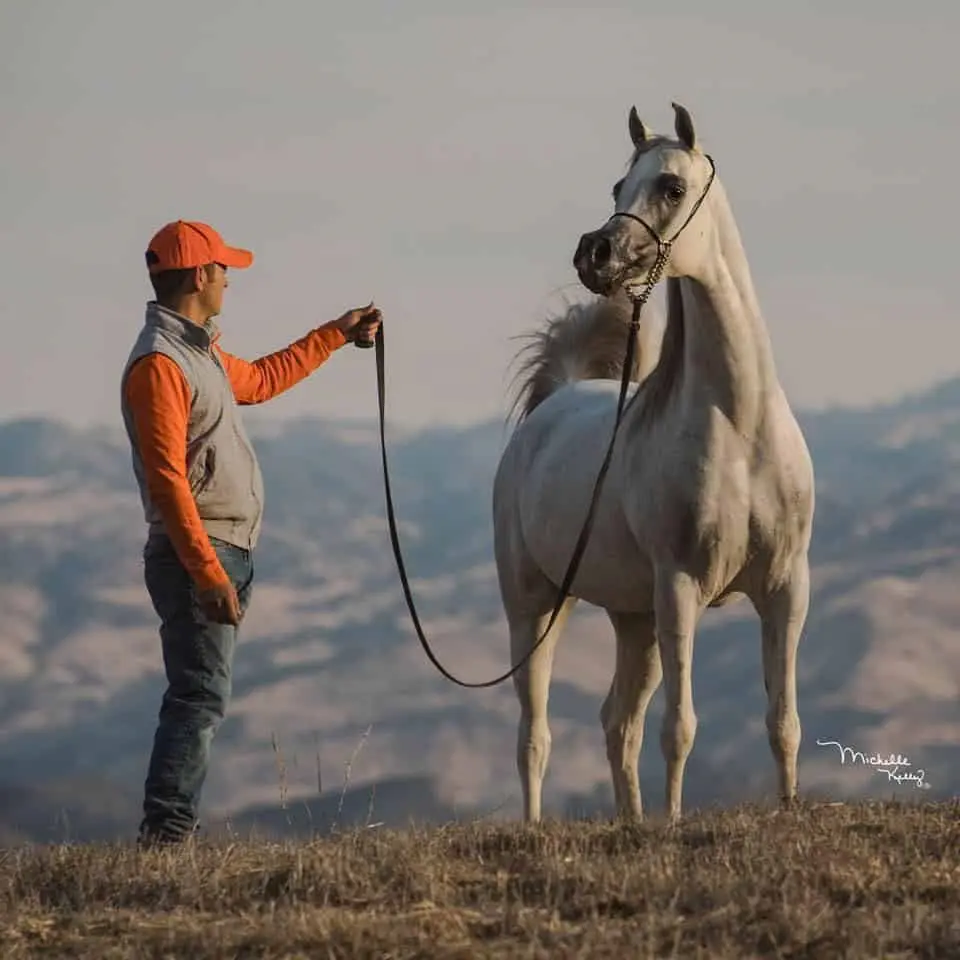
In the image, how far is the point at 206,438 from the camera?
8.59 m

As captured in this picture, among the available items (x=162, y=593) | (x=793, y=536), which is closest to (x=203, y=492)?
(x=162, y=593)

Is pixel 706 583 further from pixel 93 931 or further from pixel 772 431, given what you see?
pixel 93 931

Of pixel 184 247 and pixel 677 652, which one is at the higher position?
pixel 184 247

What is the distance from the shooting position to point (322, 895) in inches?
299

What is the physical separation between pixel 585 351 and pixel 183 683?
4791 mm

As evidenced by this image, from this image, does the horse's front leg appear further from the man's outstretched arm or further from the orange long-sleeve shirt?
the orange long-sleeve shirt

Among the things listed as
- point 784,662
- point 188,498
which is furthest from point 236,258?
point 784,662

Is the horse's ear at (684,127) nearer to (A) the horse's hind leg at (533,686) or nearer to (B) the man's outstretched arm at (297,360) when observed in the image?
(B) the man's outstretched arm at (297,360)

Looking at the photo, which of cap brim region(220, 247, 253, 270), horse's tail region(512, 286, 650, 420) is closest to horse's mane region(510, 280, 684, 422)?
horse's tail region(512, 286, 650, 420)

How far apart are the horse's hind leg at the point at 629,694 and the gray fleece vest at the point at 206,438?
3.38 meters

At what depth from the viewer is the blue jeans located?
8.59 m

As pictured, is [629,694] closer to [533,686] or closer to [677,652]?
[533,686]

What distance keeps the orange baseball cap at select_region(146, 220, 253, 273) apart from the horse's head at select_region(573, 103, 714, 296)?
1.60 meters

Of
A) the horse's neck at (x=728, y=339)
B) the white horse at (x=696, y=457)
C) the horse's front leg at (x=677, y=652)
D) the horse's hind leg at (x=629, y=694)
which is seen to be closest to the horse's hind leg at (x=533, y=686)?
the horse's hind leg at (x=629, y=694)
